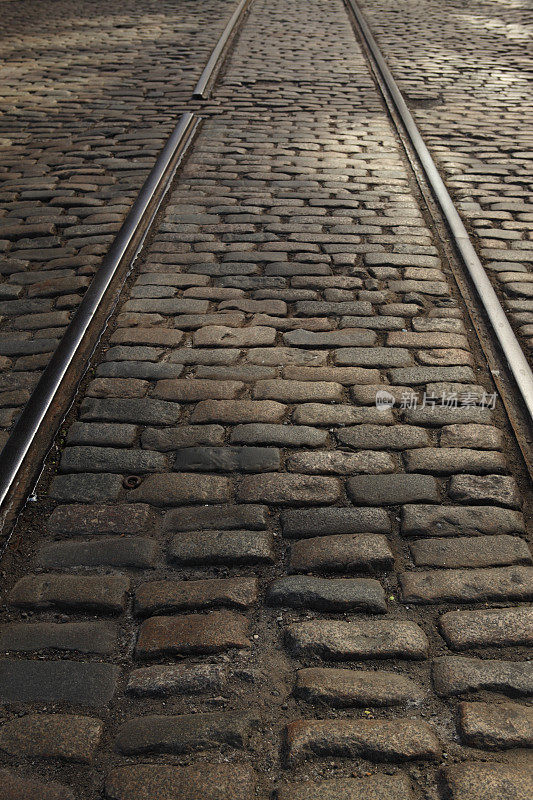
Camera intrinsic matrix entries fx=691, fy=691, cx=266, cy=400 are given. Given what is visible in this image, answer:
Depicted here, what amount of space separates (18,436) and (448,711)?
5.99 ft

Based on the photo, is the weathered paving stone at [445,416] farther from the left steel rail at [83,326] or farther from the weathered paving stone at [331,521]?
the left steel rail at [83,326]

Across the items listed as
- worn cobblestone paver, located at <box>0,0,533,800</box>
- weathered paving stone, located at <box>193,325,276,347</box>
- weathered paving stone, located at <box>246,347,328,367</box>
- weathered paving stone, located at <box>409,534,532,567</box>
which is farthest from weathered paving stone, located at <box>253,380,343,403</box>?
weathered paving stone, located at <box>409,534,532,567</box>

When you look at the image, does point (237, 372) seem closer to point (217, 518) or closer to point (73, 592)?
point (217, 518)

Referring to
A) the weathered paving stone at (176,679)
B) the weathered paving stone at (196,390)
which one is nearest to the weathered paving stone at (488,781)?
the weathered paving stone at (176,679)

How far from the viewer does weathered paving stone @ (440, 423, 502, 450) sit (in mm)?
2693

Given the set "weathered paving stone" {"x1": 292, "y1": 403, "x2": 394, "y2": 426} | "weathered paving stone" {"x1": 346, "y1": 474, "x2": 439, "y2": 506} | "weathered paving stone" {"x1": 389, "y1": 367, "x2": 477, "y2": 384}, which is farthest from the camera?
"weathered paving stone" {"x1": 389, "y1": 367, "x2": 477, "y2": 384}

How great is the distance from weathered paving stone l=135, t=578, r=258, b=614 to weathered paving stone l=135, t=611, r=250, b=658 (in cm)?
4

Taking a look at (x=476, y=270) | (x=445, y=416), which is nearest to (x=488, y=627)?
(x=445, y=416)

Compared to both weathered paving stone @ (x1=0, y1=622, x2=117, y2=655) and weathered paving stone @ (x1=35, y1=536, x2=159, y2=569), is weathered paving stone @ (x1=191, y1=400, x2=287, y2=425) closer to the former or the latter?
weathered paving stone @ (x1=35, y1=536, x2=159, y2=569)

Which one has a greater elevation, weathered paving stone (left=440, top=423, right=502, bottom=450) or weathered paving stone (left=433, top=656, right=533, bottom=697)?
weathered paving stone (left=433, top=656, right=533, bottom=697)

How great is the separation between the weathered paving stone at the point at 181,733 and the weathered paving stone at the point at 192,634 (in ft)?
0.66

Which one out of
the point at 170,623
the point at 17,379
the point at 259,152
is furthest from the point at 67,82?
the point at 170,623

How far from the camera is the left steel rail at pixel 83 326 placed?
2592 millimetres

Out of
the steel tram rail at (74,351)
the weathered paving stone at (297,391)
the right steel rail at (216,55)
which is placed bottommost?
the weathered paving stone at (297,391)
